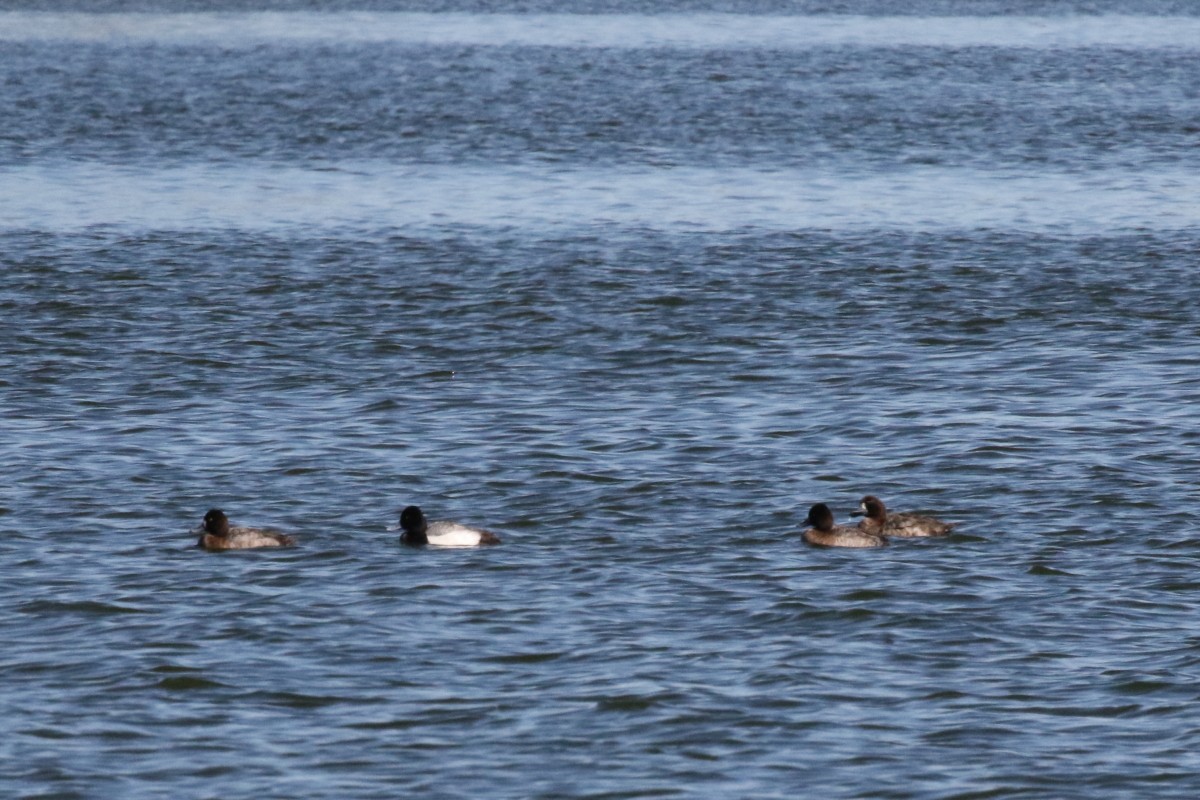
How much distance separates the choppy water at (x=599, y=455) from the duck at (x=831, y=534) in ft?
0.90

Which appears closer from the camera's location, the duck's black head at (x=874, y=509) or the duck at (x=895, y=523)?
the duck at (x=895, y=523)

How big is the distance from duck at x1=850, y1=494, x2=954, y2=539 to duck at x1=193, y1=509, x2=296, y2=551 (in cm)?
476

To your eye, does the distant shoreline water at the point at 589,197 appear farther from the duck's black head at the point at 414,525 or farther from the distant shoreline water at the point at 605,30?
the distant shoreline water at the point at 605,30

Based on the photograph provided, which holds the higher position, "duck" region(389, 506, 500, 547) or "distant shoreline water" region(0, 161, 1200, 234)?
"distant shoreline water" region(0, 161, 1200, 234)

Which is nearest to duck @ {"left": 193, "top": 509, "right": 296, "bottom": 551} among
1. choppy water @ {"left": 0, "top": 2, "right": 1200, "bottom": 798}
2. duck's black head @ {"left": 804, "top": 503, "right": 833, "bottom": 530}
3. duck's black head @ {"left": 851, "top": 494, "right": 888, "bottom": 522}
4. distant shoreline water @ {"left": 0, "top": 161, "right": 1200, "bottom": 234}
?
choppy water @ {"left": 0, "top": 2, "right": 1200, "bottom": 798}

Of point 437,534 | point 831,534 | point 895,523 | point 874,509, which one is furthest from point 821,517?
point 437,534

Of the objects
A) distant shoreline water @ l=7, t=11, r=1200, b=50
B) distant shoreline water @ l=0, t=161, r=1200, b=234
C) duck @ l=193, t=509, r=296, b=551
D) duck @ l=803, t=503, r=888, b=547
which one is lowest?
duck @ l=803, t=503, r=888, b=547

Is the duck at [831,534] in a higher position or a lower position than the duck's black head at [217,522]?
lower

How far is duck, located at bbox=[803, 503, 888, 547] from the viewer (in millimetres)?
17494

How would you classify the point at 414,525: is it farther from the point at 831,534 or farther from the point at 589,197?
the point at 589,197

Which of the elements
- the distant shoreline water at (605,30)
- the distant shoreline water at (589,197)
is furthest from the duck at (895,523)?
the distant shoreline water at (605,30)

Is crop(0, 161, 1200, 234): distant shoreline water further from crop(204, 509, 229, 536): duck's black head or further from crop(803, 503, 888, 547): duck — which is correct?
crop(204, 509, 229, 536): duck's black head

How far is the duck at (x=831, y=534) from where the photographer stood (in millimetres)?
17494

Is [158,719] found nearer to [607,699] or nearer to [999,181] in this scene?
[607,699]
